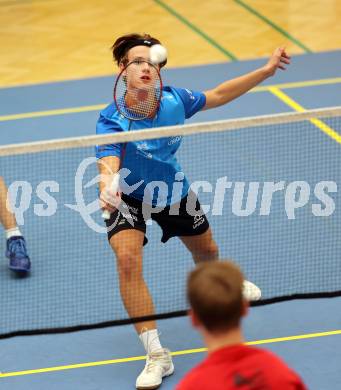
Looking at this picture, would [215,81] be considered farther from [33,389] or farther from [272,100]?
[33,389]

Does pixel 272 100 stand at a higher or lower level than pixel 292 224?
higher

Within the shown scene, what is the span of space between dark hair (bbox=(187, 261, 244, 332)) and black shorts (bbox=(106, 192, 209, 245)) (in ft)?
8.32

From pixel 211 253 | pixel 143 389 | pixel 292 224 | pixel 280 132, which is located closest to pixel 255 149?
pixel 280 132

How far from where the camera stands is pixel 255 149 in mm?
8633

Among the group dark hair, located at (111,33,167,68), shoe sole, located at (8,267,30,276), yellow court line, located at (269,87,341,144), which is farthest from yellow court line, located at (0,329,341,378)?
yellow court line, located at (269,87,341,144)

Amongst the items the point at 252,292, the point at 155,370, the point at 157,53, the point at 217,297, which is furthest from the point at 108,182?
the point at 217,297

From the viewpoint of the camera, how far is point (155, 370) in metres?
5.62

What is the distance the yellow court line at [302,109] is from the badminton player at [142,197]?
286 cm

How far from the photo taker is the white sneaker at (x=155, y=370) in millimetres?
5566

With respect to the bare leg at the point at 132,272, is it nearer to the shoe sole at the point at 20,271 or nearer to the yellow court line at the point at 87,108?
the shoe sole at the point at 20,271

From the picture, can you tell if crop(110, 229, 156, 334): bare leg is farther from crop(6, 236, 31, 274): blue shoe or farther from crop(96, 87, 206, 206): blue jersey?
crop(6, 236, 31, 274): blue shoe

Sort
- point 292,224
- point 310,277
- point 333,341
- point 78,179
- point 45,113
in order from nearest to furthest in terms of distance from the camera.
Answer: point 333,341
point 310,277
point 292,224
point 78,179
point 45,113

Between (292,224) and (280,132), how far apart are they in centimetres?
163

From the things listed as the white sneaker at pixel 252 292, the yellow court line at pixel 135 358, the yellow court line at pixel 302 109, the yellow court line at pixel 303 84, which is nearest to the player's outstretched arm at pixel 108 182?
the yellow court line at pixel 135 358
